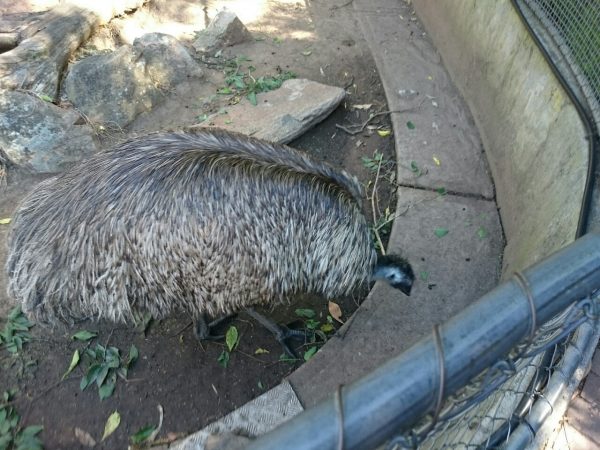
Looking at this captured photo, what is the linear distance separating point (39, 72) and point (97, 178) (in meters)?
2.32

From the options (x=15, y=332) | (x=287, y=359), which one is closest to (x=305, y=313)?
(x=287, y=359)

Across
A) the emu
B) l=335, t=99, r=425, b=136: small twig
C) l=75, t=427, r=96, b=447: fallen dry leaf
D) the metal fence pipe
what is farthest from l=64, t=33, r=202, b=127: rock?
the metal fence pipe

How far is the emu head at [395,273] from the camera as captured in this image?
2635 millimetres

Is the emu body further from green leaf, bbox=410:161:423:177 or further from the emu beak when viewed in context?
green leaf, bbox=410:161:423:177

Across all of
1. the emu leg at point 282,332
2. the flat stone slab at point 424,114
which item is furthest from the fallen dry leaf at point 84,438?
the flat stone slab at point 424,114

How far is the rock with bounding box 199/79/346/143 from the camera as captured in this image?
3883mm

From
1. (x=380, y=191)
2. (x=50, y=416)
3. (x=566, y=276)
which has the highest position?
(x=566, y=276)

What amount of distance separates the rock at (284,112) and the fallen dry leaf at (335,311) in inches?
54.1

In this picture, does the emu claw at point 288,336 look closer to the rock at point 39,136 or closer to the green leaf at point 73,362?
the green leaf at point 73,362

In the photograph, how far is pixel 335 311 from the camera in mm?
2994

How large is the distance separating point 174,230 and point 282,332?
943mm

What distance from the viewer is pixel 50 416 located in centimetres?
262

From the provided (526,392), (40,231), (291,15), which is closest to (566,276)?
(526,392)

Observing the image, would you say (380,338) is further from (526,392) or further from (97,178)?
(97,178)
